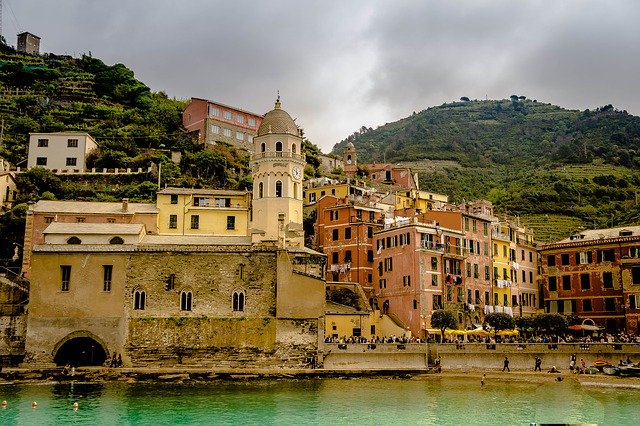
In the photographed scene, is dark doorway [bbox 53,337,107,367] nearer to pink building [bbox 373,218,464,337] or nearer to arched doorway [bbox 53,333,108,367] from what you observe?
arched doorway [bbox 53,333,108,367]

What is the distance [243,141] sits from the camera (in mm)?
83000

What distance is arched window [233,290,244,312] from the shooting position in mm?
44531

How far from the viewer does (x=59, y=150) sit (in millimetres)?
69750

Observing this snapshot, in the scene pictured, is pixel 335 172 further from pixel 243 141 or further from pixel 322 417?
pixel 322 417

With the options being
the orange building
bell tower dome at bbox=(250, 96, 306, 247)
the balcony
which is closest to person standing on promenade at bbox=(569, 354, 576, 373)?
the balcony

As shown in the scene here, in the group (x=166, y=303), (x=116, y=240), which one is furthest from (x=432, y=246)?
(x=116, y=240)

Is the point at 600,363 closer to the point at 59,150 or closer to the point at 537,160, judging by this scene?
the point at 59,150

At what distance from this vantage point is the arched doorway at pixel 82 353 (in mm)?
44031

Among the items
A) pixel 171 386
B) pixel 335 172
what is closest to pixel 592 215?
pixel 335 172

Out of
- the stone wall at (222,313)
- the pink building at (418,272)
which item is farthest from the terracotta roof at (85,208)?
the pink building at (418,272)

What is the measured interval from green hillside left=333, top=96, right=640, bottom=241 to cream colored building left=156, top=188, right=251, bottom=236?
1327 inches

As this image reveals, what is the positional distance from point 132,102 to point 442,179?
51126mm

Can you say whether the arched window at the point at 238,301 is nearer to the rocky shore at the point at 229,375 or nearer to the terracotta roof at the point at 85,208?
the rocky shore at the point at 229,375

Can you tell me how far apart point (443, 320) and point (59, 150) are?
44.2 m
